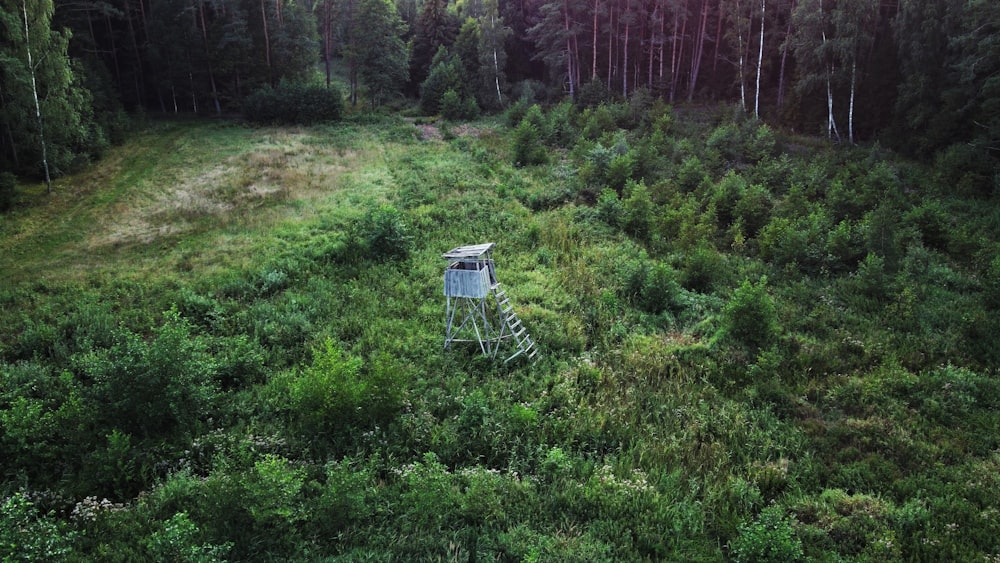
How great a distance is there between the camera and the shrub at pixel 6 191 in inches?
872

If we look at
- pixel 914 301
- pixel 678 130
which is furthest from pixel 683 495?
pixel 678 130

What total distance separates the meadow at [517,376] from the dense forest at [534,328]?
77mm

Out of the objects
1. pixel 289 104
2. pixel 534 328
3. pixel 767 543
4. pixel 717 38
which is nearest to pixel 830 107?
pixel 717 38

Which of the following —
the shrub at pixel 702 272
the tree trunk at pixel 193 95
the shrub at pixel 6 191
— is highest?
the tree trunk at pixel 193 95

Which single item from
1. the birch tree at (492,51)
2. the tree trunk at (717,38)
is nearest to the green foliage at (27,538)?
the tree trunk at (717,38)

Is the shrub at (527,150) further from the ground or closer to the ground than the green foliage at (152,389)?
further from the ground

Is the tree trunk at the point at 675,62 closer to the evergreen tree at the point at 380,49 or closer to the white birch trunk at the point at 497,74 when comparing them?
the white birch trunk at the point at 497,74

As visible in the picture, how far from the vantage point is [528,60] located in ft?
186

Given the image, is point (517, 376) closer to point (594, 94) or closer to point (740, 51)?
point (740, 51)

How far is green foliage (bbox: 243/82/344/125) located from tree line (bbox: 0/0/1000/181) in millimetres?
2513

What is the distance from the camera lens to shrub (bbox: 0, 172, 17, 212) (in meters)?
22.2

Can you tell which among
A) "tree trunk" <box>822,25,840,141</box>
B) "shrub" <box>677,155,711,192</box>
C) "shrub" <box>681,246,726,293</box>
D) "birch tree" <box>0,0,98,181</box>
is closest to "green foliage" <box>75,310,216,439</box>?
"shrub" <box>681,246,726,293</box>

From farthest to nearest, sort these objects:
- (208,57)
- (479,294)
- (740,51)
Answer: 1. (208,57)
2. (740,51)
3. (479,294)

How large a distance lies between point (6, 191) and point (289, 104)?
2288cm
